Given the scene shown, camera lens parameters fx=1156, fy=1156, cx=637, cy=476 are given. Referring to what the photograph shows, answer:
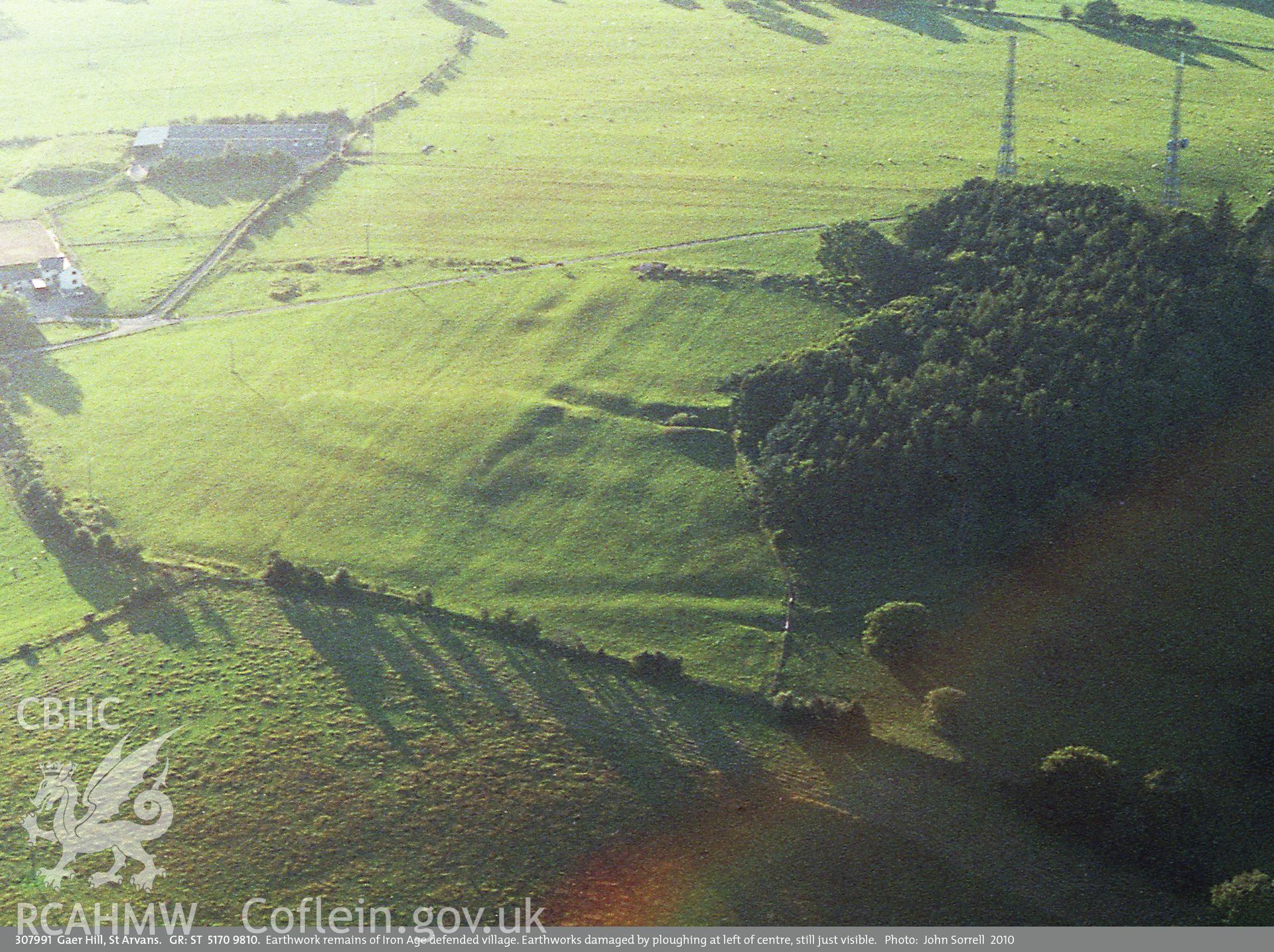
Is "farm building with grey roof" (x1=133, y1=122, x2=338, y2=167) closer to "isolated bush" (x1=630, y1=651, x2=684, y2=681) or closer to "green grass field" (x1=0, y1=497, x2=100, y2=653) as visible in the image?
"green grass field" (x1=0, y1=497, x2=100, y2=653)

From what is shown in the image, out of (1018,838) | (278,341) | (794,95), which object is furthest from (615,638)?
(794,95)

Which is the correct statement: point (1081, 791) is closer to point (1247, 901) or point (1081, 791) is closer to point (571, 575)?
point (1247, 901)

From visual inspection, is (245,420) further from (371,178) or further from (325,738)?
(371,178)

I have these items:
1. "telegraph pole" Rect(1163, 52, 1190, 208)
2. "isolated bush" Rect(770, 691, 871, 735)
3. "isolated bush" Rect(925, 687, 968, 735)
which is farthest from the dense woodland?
"telegraph pole" Rect(1163, 52, 1190, 208)

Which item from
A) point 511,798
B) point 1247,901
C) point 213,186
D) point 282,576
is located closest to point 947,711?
point 1247,901

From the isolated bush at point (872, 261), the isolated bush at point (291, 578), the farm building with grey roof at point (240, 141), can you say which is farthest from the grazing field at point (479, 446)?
the farm building with grey roof at point (240, 141)

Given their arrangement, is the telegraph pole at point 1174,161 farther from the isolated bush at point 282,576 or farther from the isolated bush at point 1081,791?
the isolated bush at point 282,576

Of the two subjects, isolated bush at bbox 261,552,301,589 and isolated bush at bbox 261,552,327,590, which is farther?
isolated bush at bbox 261,552,301,589
